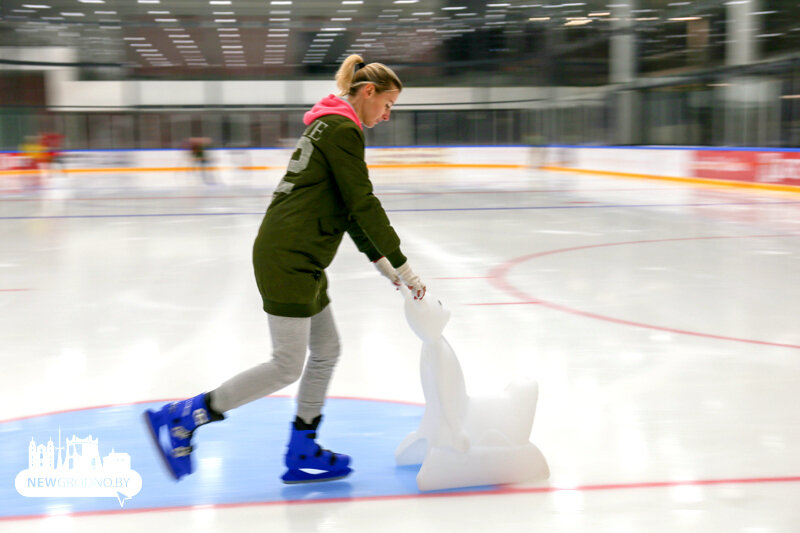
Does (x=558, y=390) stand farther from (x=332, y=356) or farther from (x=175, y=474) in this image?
(x=175, y=474)

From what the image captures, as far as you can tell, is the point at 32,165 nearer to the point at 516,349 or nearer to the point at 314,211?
the point at 516,349

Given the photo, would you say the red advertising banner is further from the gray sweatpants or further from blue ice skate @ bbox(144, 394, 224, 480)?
blue ice skate @ bbox(144, 394, 224, 480)

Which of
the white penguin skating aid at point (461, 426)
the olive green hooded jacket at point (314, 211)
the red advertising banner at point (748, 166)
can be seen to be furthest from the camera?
the red advertising banner at point (748, 166)

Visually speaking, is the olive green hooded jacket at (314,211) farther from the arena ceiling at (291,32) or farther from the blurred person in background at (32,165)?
the arena ceiling at (291,32)

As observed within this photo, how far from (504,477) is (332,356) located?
649mm

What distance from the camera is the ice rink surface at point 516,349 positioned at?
2.48 metres

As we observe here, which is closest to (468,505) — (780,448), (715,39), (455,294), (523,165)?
(780,448)

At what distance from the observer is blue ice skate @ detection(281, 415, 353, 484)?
267 centimetres

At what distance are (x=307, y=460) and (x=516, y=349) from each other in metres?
2.10

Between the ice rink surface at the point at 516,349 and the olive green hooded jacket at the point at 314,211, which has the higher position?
the olive green hooded jacket at the point at 314,211

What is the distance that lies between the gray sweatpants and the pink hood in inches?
22.9

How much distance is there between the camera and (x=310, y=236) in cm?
242

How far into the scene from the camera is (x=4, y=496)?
8.50 feet

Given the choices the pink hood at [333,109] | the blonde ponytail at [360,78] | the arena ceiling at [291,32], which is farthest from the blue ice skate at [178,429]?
the arena ceiling at [291,32]
